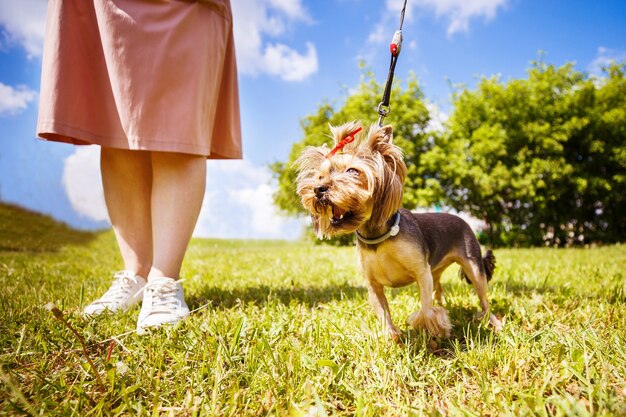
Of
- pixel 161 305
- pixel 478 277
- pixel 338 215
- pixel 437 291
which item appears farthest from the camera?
pixel 437 291

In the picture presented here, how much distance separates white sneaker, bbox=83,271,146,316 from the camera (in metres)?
3.09

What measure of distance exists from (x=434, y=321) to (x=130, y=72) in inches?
122

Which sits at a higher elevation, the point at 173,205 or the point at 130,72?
the point at 130,72

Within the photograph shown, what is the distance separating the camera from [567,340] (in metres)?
2.40

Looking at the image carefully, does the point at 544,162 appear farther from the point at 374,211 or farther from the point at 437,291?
the point at 374,211

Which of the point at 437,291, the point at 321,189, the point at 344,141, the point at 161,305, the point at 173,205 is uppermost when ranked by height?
the point at 344,141

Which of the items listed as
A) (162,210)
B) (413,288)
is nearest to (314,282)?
(413,288)

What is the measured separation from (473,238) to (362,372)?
2217 millimetres

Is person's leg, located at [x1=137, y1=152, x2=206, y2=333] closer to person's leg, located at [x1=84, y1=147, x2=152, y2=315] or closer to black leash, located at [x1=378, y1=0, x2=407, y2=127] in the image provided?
person's leg, located at [x1=84, y1=147, x2=152, y2=315]

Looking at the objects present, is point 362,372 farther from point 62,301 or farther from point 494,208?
point 494,208

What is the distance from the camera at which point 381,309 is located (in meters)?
2.78

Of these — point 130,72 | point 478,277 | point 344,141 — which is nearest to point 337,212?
point 344,141

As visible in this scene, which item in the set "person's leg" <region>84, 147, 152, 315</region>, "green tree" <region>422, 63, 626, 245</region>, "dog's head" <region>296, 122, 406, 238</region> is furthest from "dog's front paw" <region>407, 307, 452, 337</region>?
"green tree" <region>422, 63, 626, 245</region>

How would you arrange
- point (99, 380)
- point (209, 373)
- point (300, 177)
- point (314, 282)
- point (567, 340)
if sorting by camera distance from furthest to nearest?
point (314, 282)
point (300, 177)
point (567, 340)
point (209, 373)
point (99, 380)
